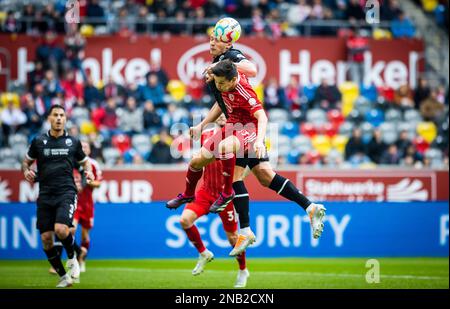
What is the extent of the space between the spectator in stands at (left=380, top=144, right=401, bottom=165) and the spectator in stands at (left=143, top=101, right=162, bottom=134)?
581cm

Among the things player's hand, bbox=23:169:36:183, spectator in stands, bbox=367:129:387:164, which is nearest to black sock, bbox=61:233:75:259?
player's hand, bbox=23:169:36:183

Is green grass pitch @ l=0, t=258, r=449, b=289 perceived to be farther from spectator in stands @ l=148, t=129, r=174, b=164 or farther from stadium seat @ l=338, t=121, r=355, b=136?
stadium seat @ l=338, t=121, r=355, b=136

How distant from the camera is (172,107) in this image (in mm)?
25391

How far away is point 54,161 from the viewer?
15391mm

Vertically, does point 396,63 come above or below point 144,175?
above

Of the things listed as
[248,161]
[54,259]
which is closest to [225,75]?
[248,161]

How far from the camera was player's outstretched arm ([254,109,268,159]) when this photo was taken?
12.8 meters

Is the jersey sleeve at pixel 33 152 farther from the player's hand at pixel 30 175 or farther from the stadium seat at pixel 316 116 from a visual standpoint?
the stadium seat at pixel 316 116

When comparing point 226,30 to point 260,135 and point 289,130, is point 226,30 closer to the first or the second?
point 260,135

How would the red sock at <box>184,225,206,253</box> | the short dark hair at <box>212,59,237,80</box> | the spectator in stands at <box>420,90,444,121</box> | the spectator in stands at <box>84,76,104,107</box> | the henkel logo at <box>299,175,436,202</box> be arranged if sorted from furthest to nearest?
the spectator in stands at <box>420,90,444,121</box>
the spectator in stands at <box>84,76,104,107</box>
the henkel logo at <box>299,175,436,202</box>
the red sock at <box>184,225,206,253</box>
the short dark hair at <box>212,59,237,80</box>

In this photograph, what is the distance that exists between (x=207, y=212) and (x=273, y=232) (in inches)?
292

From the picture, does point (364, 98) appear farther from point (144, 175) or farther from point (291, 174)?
point (144, 175)
